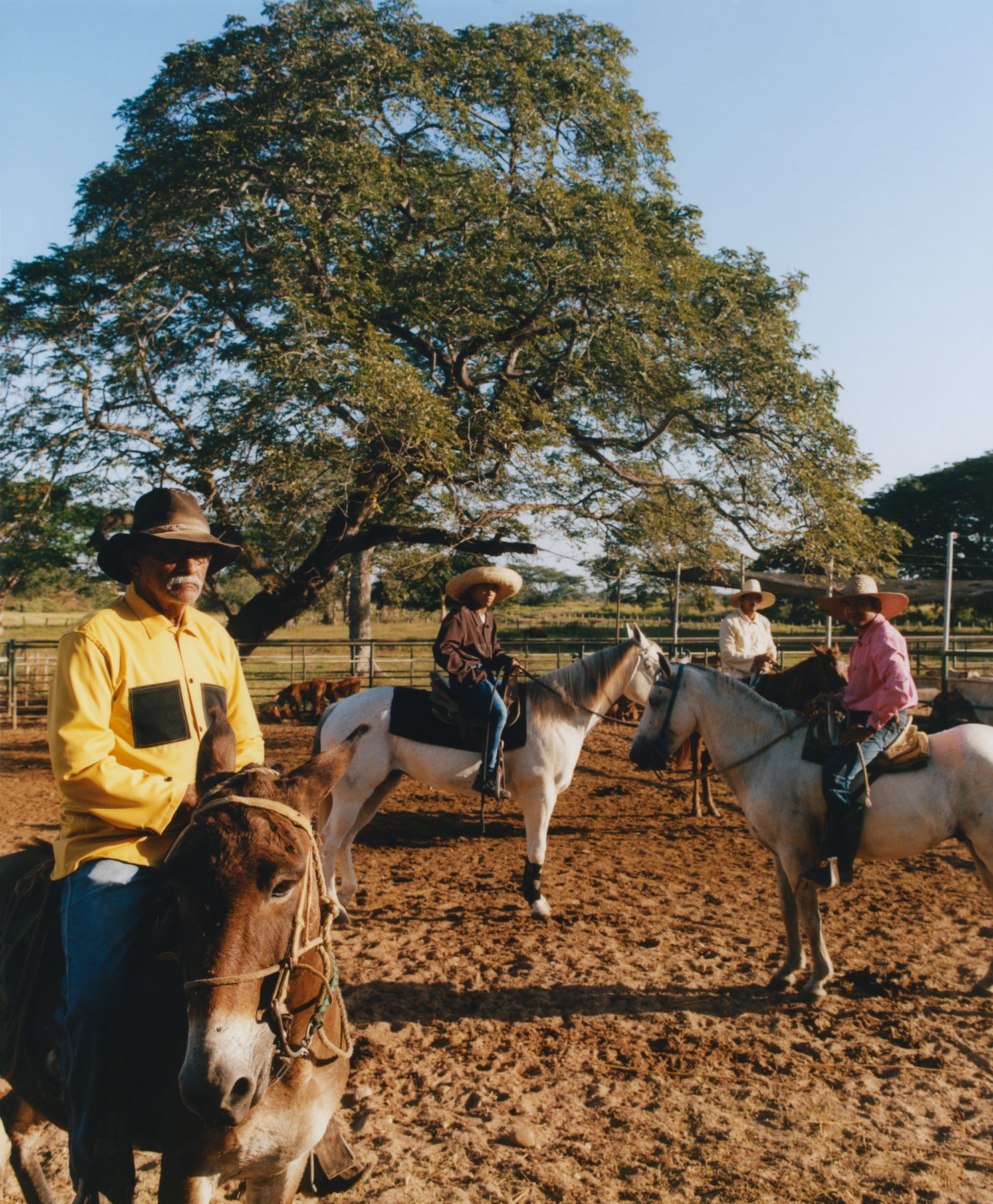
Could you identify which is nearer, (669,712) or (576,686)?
(669,712)

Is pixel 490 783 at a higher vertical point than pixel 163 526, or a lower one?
lower

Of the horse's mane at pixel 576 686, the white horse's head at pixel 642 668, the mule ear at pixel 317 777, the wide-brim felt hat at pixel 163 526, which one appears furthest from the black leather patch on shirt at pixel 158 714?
the white horse's head at pixel 642 668

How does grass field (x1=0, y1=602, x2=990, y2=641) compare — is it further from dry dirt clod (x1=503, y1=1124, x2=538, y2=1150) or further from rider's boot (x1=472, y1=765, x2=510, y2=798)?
dry dirt clod (x1=503, y1=1124, x2=538, y2=1150)

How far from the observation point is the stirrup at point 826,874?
446 cm

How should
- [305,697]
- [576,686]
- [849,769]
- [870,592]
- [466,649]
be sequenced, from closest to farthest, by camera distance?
1. [849,769]
2. [870,592]
3. [466,649]
4. [576,686]
5. [305,697]

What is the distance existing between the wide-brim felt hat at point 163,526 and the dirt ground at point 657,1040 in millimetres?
2433

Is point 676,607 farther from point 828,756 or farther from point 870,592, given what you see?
point 828,756

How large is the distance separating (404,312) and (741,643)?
725 centimetres

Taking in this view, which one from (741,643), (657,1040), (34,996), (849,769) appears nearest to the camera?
(34,996)

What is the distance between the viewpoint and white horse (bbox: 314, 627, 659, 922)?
589 centimetres

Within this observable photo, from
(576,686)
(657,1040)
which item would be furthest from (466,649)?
(657,1040)

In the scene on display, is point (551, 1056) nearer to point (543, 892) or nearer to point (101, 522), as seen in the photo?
point (543, 892)

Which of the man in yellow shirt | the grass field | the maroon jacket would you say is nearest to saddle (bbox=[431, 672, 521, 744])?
the maroon jacket

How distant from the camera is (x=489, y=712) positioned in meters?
5.85
